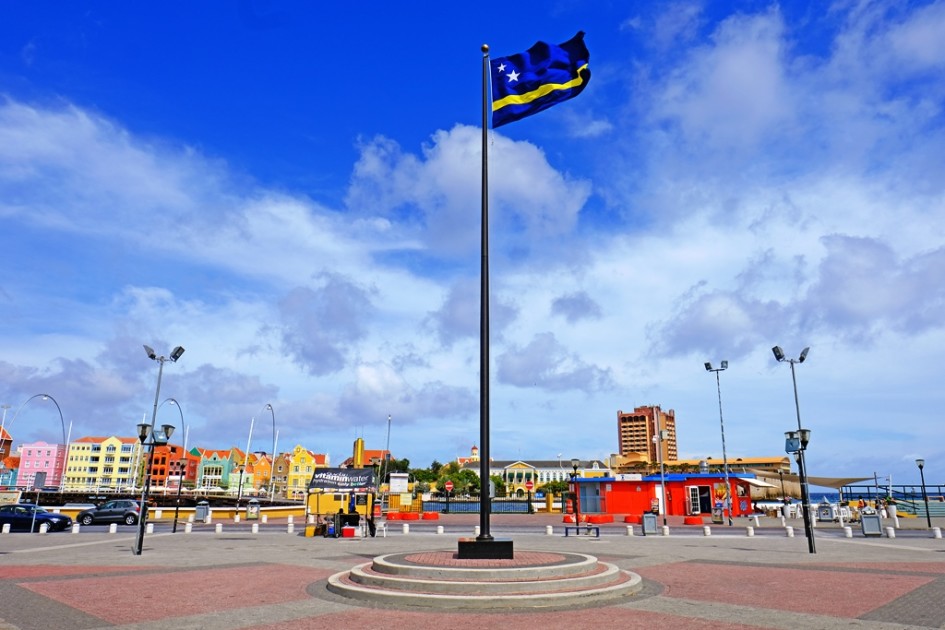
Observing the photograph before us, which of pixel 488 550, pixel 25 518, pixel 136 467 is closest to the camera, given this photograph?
pixel 488 550

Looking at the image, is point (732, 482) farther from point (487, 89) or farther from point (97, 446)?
point (97, 446)

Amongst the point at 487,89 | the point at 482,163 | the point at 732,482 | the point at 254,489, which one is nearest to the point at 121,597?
the point at 482,163

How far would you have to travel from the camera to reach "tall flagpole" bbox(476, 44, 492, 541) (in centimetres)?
1575

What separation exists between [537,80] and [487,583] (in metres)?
13.2

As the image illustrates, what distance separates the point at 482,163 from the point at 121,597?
44.5 ft

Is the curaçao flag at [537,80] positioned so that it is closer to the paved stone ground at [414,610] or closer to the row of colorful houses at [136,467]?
the paved stone ground at [414,610]

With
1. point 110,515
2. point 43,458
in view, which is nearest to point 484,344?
point 110,515

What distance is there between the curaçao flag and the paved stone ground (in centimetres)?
1247

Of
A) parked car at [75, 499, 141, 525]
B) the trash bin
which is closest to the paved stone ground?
the trash bin

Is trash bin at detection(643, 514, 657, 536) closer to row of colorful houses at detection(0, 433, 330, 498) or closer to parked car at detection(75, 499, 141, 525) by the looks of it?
parked car at detection(75, 499, 141, 525)

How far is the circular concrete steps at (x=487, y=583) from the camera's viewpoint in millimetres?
12117

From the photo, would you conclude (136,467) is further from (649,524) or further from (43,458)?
(649,524)

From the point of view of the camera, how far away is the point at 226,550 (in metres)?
23.7

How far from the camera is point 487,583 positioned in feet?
42.0
